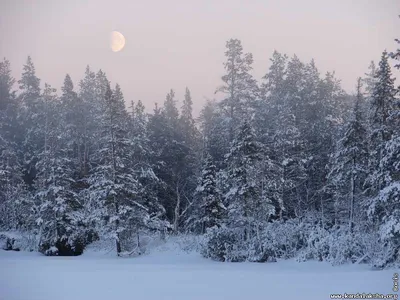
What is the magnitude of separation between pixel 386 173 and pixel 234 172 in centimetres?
1030

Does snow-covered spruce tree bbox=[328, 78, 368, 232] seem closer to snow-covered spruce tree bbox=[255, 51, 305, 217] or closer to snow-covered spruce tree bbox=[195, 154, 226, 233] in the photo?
snow-covered spruce tree bbox=[255, 51, 305, 217]

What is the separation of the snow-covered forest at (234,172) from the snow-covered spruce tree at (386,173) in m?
0.08

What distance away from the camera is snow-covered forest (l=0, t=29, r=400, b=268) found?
2209cm

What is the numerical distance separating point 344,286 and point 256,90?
26226 mm

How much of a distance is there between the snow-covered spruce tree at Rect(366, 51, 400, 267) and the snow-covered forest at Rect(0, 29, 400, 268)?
8 cm

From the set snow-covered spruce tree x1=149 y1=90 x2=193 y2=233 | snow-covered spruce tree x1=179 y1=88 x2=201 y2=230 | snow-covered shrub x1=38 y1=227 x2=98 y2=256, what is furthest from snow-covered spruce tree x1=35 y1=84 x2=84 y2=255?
snow-covered spruce tree x1=179 y1=88 x2=201 y2=230

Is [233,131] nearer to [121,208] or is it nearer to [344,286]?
[121,208]

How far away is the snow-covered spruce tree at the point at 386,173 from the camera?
1672 cm

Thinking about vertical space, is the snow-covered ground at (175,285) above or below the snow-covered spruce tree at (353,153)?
below

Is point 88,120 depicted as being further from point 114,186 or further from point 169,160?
point 114,186

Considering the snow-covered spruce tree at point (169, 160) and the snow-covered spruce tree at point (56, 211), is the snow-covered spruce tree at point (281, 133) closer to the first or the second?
the snow-covered spruce tree at point (169, 160)

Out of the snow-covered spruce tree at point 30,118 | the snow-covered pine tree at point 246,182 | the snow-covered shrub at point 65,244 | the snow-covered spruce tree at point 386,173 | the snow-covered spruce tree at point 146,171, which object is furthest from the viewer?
the snow-covered spruce tree at point 30,118

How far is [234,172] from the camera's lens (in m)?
25.5

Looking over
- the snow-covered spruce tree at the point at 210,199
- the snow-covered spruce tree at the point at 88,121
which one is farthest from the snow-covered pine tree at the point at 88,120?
the snow-covered spruce tree at the point at 210,199
